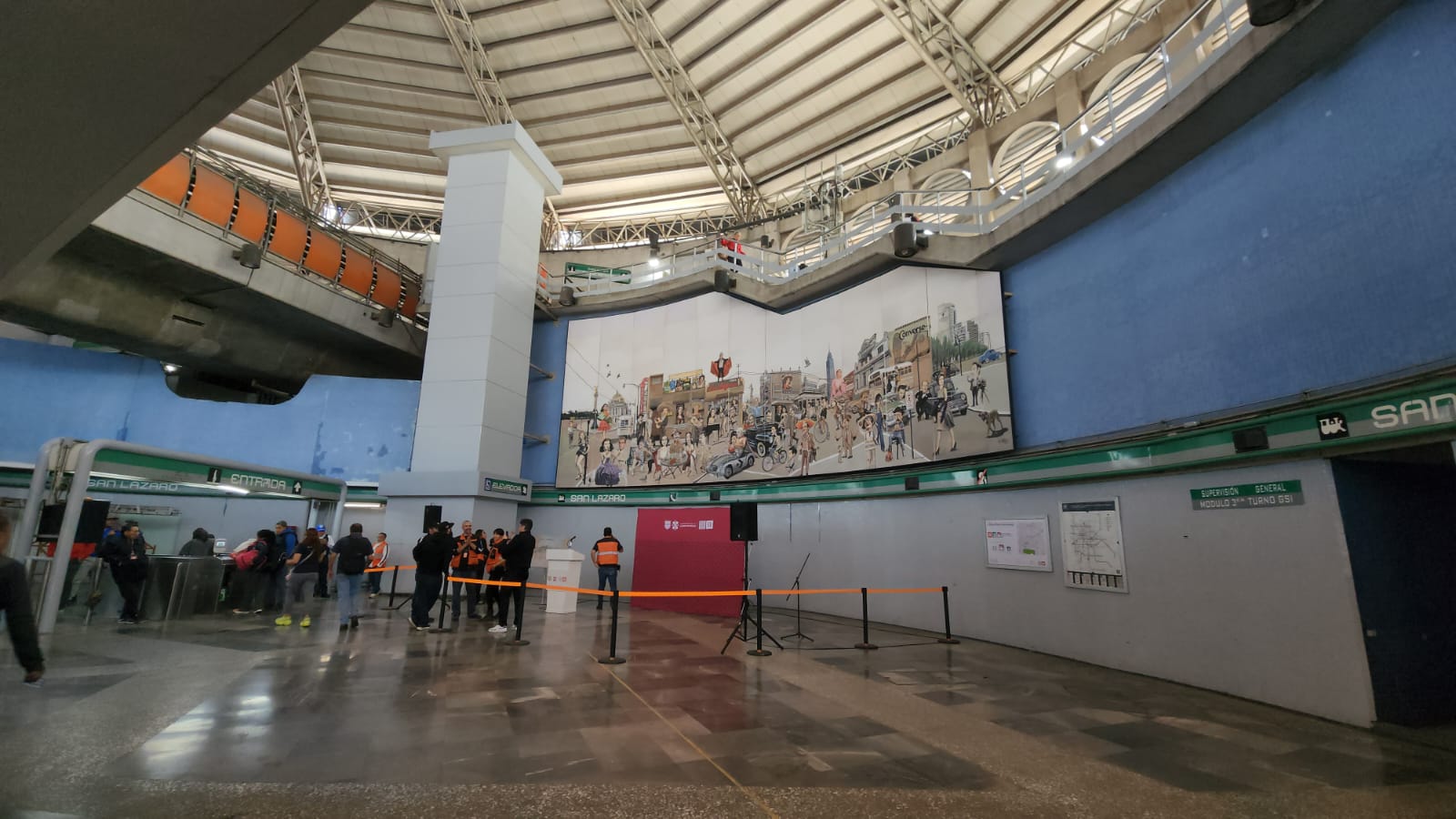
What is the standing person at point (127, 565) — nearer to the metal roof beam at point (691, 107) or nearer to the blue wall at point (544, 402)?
the blue wall at point (544, 402)

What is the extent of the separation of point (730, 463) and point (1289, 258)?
39.1ft

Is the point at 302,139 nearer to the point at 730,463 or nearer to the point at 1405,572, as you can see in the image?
the point at 730,463

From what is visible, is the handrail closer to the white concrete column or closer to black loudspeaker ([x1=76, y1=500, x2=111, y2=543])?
the white concrete column

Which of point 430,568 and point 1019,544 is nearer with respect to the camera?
point 430,568

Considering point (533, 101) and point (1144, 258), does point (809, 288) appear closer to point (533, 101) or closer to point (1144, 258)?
point (1144, 258)

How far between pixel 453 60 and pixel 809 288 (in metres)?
17.1

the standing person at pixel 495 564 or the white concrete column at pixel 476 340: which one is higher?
the white concrete column at pixel 476 340

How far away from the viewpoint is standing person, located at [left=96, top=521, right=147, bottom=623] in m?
10.1

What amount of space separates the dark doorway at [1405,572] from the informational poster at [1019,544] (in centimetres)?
373

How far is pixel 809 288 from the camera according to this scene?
1486 centimetres

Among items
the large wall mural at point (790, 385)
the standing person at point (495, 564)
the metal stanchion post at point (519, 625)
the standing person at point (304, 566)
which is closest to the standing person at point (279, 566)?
the standing person at point (304, 566)

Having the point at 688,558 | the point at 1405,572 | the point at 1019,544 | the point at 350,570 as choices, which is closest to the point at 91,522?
the point at 350,570

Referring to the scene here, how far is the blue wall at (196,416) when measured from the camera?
687 inches

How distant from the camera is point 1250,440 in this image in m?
6.69
